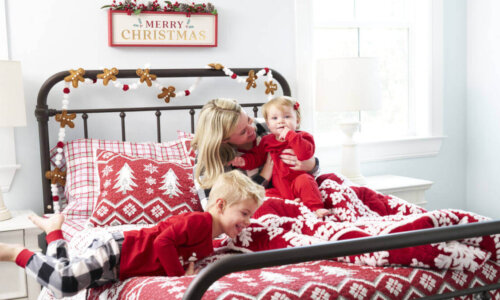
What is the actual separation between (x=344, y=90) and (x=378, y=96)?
0.22 meters

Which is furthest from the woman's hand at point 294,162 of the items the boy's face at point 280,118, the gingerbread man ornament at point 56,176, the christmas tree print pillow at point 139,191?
the gingerbread man ornament at point 56,176

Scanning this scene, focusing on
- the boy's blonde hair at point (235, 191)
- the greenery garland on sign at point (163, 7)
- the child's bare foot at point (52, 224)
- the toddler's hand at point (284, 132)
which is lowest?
the child's bare foot at point (52, 224)

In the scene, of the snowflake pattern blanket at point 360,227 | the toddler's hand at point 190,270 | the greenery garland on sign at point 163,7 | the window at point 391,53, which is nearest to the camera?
the snowflake pattern blanket at point 360,227

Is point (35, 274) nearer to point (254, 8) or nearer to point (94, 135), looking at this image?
point (94, 135)

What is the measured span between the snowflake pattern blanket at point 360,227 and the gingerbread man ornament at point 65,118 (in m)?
1.18

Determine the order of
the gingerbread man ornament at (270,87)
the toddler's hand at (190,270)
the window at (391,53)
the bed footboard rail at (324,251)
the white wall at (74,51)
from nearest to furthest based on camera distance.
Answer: the bed footboard rail at (324,251) → the toddler's hand at (190,270) → the white wall at (74,51) → the gingerbread man ornament at (270,87) → the window at (391,53)

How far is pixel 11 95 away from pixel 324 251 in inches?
71.4

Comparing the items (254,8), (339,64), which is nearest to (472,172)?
(339,64)

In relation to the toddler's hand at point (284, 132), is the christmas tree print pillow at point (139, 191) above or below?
below

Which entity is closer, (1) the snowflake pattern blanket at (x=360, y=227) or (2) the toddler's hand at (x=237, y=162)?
(1) the snowflake pattern blanket at (x=360, y=227)

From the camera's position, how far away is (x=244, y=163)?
246cm

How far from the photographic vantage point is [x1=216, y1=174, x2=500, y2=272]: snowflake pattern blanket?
4.92ft

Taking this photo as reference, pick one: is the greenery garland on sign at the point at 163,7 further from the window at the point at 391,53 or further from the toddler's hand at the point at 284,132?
→ the toddler's hand at the point at 284,132

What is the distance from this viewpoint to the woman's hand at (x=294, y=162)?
95.0 inches
